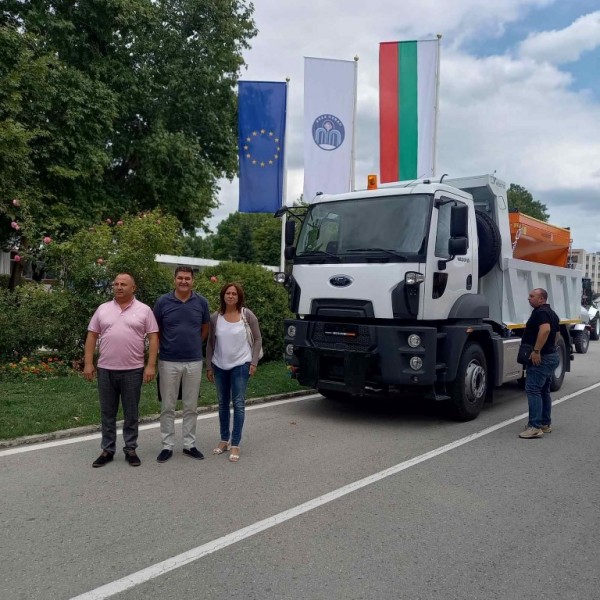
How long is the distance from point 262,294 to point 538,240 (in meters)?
5.16

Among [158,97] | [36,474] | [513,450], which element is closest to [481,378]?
[513,450]

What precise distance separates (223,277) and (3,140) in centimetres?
492

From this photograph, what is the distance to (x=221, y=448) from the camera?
20.5 ft

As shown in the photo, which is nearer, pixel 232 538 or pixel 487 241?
pixel 232 538

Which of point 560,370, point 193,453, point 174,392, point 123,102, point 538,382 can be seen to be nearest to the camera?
point 174,392

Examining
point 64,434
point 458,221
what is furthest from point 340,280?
point 64,434

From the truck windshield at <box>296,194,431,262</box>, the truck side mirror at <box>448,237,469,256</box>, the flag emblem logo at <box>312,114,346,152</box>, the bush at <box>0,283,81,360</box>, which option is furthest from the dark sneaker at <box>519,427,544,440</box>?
the flag emblem logo at <box>312,114,346,152</box>

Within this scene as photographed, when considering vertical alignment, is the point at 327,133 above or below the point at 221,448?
above

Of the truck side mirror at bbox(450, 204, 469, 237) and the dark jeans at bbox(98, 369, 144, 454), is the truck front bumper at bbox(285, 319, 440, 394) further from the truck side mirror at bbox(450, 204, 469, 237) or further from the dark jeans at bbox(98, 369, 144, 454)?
the dark jeans at bbox(98, 369, 144, 454)

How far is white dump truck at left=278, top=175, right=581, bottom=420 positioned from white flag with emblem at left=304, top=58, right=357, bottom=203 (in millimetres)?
7025

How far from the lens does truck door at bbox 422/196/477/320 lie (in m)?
7.33

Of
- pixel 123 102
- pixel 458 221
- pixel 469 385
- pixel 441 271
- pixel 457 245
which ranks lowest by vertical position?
pixel 469 385

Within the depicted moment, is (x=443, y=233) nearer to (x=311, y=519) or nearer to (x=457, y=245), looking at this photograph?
(x=457, y=245)

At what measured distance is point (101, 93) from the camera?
1872 cm
